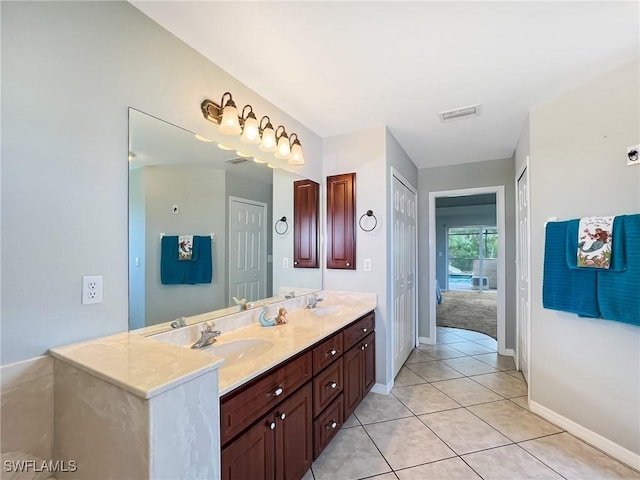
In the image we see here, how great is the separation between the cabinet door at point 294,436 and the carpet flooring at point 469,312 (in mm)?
3917

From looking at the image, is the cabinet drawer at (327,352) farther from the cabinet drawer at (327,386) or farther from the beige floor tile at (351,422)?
the beige floor tile at (351,422)

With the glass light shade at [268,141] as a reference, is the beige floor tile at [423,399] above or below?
below

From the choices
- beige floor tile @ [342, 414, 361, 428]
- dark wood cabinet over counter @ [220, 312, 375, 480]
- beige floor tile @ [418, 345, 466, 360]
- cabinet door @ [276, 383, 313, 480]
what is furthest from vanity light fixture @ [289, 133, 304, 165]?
beige floor tile @ [418, 345, 466, 360]

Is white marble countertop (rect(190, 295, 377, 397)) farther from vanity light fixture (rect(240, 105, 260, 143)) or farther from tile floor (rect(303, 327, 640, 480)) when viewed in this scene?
vanity light fixture (rect(240, 105, 260, 143))

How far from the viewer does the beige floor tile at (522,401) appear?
2.44 m

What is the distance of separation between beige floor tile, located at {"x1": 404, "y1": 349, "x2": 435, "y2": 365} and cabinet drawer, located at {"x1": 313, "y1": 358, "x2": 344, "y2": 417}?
5.68 feet

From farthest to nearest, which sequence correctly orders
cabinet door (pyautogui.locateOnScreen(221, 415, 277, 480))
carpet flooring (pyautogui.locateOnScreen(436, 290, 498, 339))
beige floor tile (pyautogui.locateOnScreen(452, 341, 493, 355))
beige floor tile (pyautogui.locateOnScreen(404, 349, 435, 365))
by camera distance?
1. carpet flooring (pyautogui.locateOnScreen(436, 290, 498, 339))
2. beige floor tile (pyautogui.locateOnScreen(452, 341, 493, 355))
3. beige floor tile (pyautogui.locateOnScreen(404, 349, 435, 365))
4. cabinet door (pyautogui.locateOnScreen(221, 415, 277, 480))

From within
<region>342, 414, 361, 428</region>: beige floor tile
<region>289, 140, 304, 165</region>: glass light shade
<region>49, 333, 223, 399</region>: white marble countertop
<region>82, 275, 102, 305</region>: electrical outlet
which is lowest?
<region>342, 414, 361, 428</region>: beige floor tile

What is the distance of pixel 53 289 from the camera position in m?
1.09

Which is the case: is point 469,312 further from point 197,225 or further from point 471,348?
point 197,225

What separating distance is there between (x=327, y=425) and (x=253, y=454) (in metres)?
0.74

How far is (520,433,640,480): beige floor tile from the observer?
1690 mm

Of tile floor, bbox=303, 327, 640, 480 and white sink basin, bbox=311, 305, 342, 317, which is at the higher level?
white sink basin, bbox=311, 305, 342, 317

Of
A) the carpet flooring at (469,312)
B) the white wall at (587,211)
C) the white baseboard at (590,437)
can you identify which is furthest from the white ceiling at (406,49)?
the carpet flooring at (469,312)
